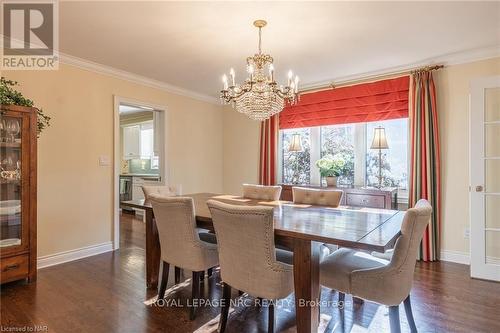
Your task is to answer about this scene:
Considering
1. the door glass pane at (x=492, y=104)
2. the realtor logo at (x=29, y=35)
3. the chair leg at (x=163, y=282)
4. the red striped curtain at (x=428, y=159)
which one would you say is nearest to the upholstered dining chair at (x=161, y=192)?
the chair leg at (x=163, y=282)

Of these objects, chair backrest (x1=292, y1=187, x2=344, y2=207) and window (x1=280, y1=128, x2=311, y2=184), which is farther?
window (x1=280, y1=128, x2=311, y2=184)

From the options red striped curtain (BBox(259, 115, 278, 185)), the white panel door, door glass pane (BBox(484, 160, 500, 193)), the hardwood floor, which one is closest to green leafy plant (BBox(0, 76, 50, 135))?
the hardwood floor

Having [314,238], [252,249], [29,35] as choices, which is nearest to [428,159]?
[314,238]

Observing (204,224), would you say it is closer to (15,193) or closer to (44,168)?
(15,193)

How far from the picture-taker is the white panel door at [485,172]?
2.90 metres

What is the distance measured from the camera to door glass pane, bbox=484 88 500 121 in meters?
2.89

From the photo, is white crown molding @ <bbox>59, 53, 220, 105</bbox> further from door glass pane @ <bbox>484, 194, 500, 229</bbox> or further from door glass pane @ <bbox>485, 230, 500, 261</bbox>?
door glass pane @ <bbox>485, 230, 500, 261</bbox>

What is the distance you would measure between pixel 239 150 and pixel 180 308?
342 cm

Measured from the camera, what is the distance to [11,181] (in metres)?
2.64

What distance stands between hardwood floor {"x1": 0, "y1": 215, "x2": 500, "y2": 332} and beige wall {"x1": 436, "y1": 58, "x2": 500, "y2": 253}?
1.86 ft

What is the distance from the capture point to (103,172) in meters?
3.73

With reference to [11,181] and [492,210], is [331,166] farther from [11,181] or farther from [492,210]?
[11,181]

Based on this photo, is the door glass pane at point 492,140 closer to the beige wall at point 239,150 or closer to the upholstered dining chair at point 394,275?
the upholstered dining chair at point 394,275

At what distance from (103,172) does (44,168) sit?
68 centimetres
